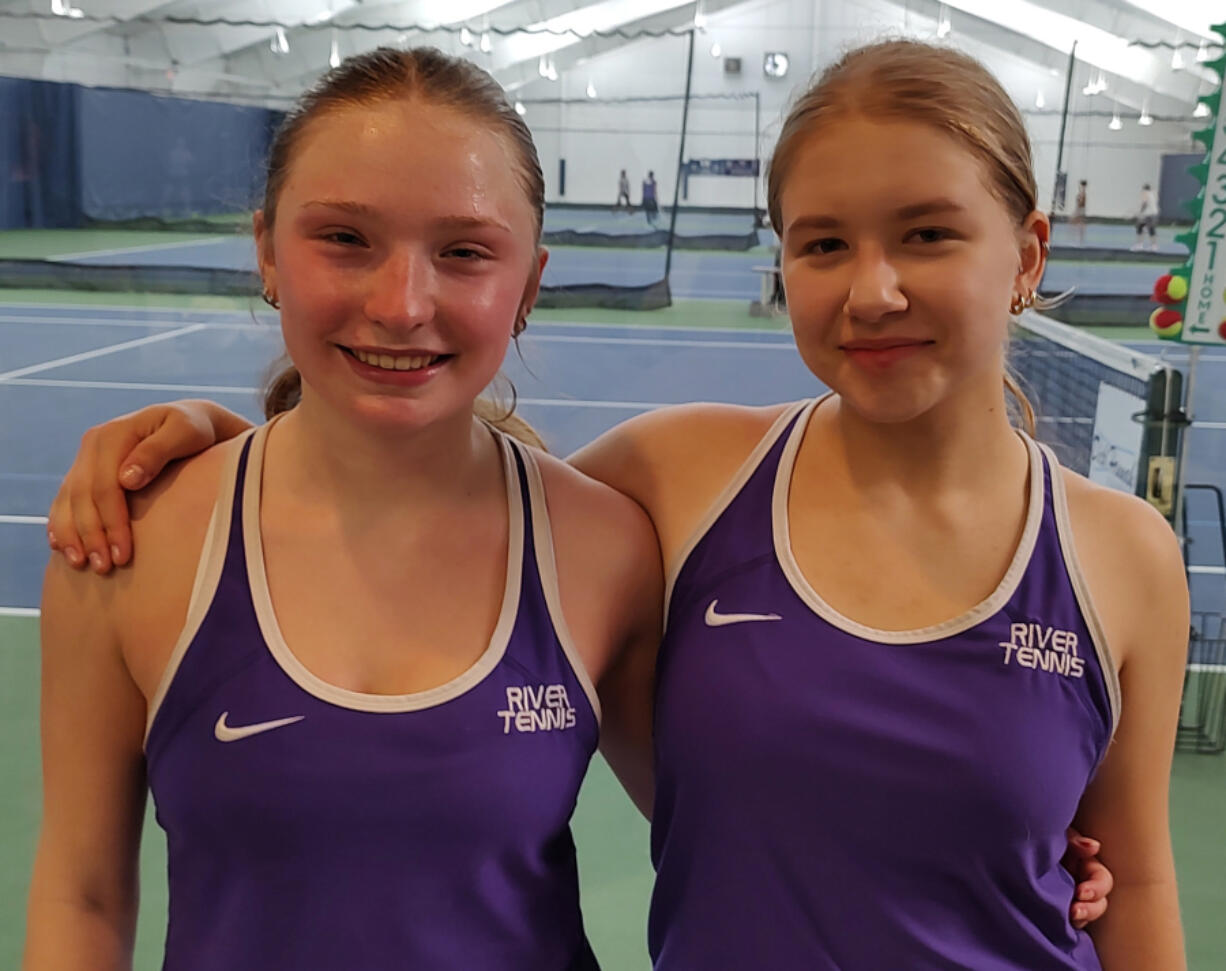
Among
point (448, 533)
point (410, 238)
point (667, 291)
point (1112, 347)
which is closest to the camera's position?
point (410, 238)

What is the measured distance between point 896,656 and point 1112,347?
3.25 m

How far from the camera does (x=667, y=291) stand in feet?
28.7

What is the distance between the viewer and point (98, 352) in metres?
8.05

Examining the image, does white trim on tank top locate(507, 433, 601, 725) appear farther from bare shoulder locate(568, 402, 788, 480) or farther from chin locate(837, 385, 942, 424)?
chin locate(837, 385, 942, 424)

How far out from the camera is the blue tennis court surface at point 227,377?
5695mm

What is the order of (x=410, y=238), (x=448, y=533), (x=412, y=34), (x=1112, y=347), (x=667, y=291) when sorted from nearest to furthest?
1. (x=410, y=238)
2. (x=448, y=533)
3. (x=1112, y=347)
4. (x=412, y=34)
5. (x=667, y=291)

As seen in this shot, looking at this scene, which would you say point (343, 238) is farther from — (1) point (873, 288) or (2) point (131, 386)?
(2) point (131, 386)

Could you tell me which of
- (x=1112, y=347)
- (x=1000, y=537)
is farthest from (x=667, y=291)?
(x=1000, y=537)

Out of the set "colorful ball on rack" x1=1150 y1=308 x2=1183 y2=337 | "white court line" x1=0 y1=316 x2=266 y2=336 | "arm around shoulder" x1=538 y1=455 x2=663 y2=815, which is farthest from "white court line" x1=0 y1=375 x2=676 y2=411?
"arm around shoulder" x1=538 y1=455 x2=663 y2=815

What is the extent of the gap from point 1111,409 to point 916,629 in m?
2.85

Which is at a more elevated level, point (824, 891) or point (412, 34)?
point (412, 34)

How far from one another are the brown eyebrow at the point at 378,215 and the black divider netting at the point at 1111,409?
1.66 metres

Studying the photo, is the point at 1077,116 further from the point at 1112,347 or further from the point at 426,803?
the point at 426,803

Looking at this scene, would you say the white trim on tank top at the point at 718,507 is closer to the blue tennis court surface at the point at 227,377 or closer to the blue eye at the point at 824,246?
the blue eye at the point at 824,246
